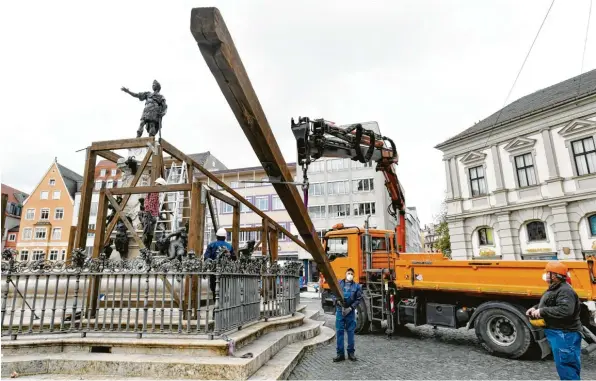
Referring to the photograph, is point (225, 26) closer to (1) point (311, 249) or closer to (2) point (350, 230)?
(1) point (311, 249)

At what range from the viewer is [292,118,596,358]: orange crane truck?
704 centimetres

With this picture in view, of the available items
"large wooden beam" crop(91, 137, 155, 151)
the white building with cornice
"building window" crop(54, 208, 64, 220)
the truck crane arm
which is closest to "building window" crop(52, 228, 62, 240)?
"building window" crop(54, 208, 64, 220)

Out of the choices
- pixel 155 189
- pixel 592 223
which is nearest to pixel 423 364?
pixel 155 189

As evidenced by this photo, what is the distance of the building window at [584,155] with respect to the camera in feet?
69.7

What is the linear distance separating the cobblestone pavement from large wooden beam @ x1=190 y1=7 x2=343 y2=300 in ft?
13.3

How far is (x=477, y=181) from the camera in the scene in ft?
87.2

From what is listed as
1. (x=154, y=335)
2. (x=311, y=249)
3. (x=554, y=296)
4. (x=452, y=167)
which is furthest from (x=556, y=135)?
(x=154, y=335)

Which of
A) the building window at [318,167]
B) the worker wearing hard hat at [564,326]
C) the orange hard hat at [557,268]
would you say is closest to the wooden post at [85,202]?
the worker wearing hard hat at [564,326]

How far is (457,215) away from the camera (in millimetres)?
27000

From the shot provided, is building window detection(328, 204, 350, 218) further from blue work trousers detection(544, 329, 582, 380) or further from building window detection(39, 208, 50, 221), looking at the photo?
building window detection(39, 208, 50, 221)

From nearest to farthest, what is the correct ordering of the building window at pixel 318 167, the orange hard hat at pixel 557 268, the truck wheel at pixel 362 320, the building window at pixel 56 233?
the orange hard hat at pixel 557 268
the truck wheel at pixel 362 320
the building window at pixel 318 167
the building window at pixel 56 233

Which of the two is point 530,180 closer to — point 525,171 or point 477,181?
point 525,171

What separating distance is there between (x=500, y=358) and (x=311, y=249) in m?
5.51

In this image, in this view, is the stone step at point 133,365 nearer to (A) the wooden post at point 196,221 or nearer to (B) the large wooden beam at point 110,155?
(A) the wooden post at point 196,221
